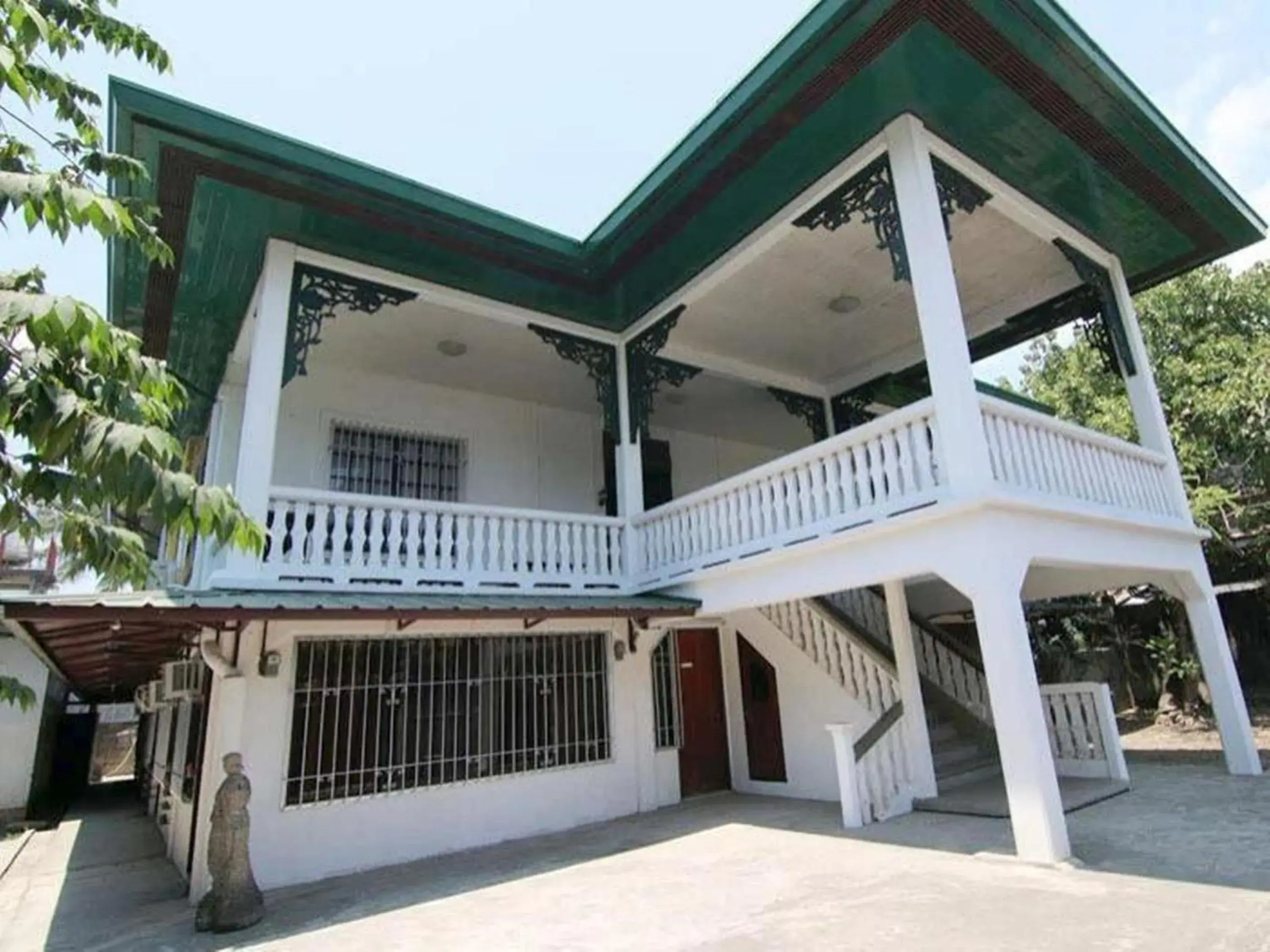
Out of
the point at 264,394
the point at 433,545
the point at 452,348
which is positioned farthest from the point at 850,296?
the point at 264,394

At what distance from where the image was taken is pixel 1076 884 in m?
4.31

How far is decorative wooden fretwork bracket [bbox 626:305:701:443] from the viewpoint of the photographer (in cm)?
865

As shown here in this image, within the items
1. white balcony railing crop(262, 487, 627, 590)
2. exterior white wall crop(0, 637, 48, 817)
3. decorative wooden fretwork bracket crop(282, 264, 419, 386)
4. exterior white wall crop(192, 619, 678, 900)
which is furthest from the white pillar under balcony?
exterior white wall crop(0, 637, 48, 817)

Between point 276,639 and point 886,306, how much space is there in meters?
7.76

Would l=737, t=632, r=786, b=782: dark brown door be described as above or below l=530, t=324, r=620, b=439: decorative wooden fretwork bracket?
below

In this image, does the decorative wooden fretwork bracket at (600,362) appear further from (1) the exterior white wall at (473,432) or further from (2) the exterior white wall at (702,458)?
(2) the exterior white wall at (702,458)

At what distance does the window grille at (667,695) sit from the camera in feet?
27.9

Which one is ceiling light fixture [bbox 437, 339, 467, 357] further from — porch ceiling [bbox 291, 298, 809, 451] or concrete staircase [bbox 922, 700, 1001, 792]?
concrete staircase [bbox 922, 700, 1001, 792]

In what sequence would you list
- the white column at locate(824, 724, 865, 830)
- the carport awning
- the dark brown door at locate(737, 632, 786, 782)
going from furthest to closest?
the dark brown door at locate(737, 632, 786, 782) → the white column at locate(824, 724, 865, 830) → the carport awning

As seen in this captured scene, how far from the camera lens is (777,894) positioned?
184 inches

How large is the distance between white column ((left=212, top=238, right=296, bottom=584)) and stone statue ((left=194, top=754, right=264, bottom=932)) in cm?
166

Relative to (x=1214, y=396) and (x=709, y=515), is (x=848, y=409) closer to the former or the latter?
(x=709, y=515)

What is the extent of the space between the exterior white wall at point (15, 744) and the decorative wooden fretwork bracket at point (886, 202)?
1273 cm

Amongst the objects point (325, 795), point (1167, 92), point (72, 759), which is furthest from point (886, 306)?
point (72, 759)
